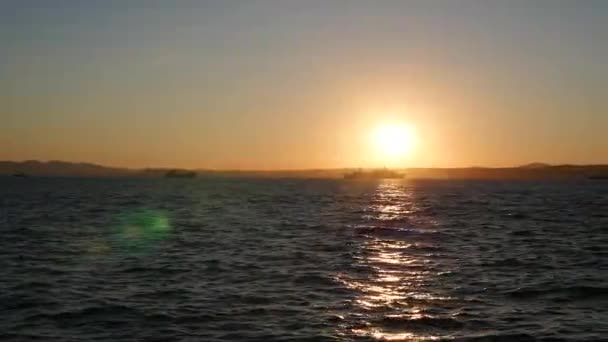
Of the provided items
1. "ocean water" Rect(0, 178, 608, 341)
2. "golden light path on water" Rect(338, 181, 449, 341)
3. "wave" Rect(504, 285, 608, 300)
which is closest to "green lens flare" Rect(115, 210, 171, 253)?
"ocean water" Rect(0, 178, 608, 341)

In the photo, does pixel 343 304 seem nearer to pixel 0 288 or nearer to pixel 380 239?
pixel 0 288

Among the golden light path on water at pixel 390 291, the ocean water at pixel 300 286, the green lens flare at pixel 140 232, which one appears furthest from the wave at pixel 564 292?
the green lens flare at pixel 140 232

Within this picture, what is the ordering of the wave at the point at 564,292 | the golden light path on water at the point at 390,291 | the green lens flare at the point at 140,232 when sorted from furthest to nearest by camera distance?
the green lens flare at the point at 140,232 → the wave at the point at 564,292 → the golden light path on water at the point at 390,291

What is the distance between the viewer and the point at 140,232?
2000 inches

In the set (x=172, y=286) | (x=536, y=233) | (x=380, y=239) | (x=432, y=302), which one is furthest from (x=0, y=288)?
Result: (x=536, y=233)

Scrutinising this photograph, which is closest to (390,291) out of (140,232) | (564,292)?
(564,292)

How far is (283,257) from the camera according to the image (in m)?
35.9

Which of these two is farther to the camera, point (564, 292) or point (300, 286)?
point (300, 286)

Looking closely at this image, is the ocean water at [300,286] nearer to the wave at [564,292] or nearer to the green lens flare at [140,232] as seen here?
the wave at [564,292]

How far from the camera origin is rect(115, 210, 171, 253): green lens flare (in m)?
41.0

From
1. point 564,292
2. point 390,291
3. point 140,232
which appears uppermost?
point 564,292

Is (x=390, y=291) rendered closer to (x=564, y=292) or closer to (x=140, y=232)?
(x=564, y=292)

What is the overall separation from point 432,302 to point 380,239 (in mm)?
23955

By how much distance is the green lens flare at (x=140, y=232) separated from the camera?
4100 cm
